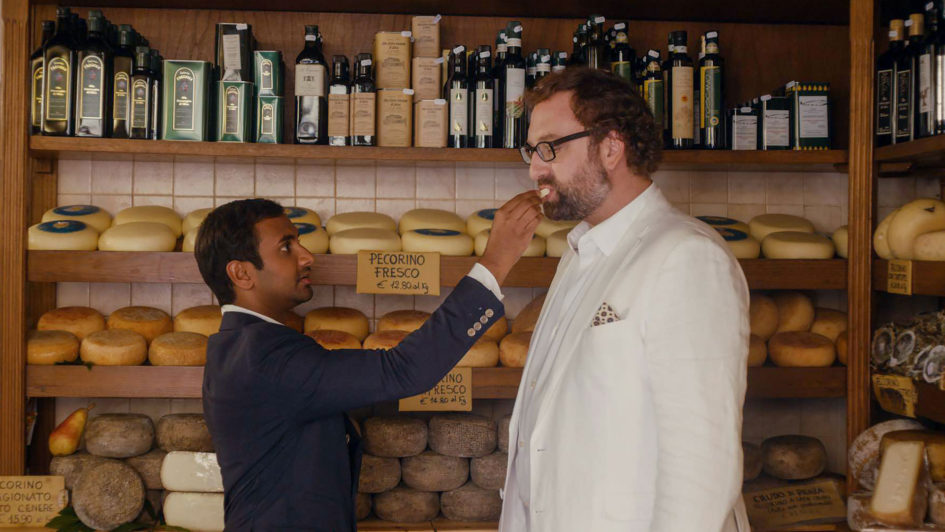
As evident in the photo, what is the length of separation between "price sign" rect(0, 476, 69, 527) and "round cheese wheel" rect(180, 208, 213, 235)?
0.82 meters

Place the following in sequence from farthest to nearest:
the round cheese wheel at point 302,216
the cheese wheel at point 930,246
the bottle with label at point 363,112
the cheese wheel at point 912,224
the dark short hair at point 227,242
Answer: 1. the round cheese wheel at point 302,216
2. the bottle with label at point 363,112
3. the cheese wheel at point 912,224
4. the cheese wheel at point 930,246
5. the dark short hair at point 227,242

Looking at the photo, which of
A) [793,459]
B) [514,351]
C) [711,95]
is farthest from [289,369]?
[793,459]

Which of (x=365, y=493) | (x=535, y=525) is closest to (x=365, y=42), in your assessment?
(x=365, y=493)

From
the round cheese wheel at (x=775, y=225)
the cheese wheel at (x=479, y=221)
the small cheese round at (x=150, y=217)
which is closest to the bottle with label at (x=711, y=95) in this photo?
the round cheese wheel at (x=775, y=225)

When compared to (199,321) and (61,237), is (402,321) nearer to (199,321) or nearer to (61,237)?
(199,321)

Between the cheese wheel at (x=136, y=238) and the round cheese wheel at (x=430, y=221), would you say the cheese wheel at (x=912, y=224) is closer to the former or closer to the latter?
the round cheese wheel at (x=430, y=221)

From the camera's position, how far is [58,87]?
7.63 feet

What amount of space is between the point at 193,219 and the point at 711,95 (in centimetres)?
167

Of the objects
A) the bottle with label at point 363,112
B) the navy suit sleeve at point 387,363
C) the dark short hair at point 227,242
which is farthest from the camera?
the bottle with label at point 363,112

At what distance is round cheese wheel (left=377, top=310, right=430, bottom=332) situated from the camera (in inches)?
99.0

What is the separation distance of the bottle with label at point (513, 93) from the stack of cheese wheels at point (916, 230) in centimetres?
111

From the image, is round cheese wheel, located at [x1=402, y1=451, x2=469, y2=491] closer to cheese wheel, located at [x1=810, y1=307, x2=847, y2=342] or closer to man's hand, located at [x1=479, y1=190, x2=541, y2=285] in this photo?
man's hand, located at [x1=479, y1=190, x2=541, y2=285]

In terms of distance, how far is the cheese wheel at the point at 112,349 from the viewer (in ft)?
7.66

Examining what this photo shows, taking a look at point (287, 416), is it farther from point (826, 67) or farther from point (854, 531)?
point (826, 67)
